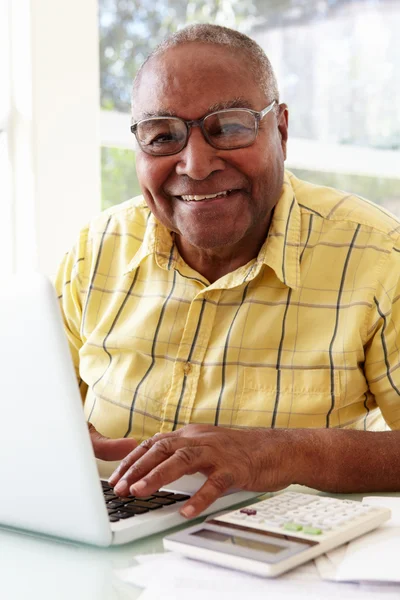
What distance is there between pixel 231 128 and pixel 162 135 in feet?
0.42

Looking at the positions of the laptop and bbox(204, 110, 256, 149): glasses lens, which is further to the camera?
bbox(204, 110, 256, 149): glasses lens

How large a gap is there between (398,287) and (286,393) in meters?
0.27

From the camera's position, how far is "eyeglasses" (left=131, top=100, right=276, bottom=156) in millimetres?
1490

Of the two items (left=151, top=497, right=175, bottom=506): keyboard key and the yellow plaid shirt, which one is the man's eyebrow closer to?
the yellow plaid shirt

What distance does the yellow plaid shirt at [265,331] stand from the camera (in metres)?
1.48

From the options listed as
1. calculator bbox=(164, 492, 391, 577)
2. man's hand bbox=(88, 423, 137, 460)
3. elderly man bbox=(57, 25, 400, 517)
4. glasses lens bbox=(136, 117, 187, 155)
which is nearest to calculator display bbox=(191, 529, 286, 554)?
calculator bbox=(164, 492, 391, 577)

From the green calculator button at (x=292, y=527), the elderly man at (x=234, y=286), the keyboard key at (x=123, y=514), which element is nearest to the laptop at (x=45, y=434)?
the keyboard key at (x=123, y=514)

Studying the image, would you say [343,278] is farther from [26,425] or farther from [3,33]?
[3,33]

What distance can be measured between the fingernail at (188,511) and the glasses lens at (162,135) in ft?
2.45

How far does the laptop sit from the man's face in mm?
Result: 710

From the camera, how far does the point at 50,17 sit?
7.86 feet

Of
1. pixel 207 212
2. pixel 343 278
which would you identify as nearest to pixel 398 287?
pixel 343 278

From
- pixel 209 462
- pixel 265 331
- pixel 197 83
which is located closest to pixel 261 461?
pixel 209 462

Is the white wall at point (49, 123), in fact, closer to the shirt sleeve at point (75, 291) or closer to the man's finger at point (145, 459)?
the shirt sleeve at point (75, 291)
